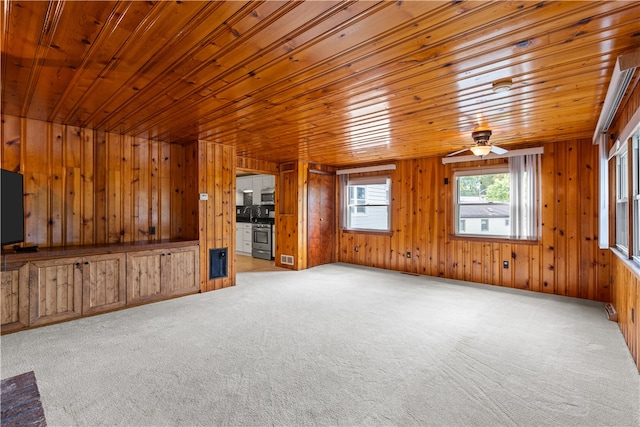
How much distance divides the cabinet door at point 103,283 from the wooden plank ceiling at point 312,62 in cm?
174

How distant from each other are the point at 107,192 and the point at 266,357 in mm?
3439

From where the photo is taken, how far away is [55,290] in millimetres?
3441

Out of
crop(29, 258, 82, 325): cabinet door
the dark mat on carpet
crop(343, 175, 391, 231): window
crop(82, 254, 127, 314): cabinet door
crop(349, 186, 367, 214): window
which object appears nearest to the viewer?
the dark mat on carpet

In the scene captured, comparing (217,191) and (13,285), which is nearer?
(13,285)

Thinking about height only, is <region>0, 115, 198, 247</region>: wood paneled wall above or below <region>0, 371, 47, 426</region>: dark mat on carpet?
above

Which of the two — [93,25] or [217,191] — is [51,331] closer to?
[217,191]

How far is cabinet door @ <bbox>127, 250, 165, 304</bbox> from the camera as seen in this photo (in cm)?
402

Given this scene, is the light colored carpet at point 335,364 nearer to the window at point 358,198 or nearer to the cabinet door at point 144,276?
the cabinet door at point 144,276

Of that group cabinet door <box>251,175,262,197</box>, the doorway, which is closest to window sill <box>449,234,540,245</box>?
the doorway

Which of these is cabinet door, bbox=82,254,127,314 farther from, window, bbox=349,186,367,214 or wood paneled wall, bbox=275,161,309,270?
window, bbox=349,186,367,214

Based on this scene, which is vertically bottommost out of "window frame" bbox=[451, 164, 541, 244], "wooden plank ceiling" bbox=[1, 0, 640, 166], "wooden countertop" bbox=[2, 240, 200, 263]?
"wooden countertop" bbox=[2, 240, 200, 263]

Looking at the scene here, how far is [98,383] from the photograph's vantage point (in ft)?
7.38

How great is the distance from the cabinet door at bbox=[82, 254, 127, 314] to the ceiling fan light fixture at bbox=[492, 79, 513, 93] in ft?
14.9

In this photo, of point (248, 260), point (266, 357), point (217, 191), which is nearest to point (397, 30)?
point (266, 357)
